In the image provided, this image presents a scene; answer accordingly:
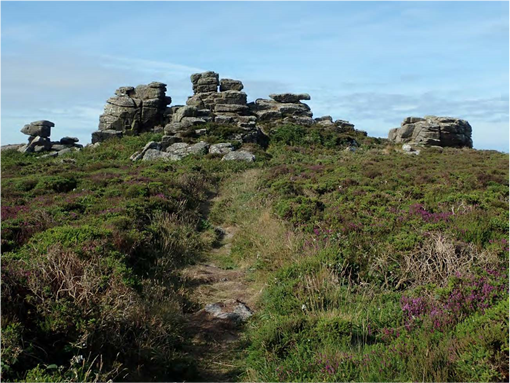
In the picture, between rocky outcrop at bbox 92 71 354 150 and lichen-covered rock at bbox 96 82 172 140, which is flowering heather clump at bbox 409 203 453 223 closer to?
rocky outcrop at bbox 92 71 354 150

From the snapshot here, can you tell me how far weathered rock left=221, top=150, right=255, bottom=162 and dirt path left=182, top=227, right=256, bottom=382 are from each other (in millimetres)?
18060

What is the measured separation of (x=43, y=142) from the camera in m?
44.6

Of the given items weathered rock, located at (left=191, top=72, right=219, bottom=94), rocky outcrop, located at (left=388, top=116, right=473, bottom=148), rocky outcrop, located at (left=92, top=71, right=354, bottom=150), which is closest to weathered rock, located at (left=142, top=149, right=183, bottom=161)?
rocky outcrop, located at (left=92, top=71, right=354, bottom=150)

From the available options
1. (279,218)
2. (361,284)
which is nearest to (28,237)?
(279,218)

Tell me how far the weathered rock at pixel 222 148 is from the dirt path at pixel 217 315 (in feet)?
68.9

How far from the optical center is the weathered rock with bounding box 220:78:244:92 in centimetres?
5260

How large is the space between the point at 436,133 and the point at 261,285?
3971cm

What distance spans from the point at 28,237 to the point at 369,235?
846cm

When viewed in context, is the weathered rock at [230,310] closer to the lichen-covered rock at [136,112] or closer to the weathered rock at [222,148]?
the weathered rock at [222,148]

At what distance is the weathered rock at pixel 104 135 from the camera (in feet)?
147

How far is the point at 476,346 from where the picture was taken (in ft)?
18.3

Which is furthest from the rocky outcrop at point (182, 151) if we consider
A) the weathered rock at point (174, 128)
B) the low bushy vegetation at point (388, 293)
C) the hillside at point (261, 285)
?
the low bushy vegetation at point (388, 293)

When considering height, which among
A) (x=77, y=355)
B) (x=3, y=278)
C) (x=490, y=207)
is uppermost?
(x=490, y=207)

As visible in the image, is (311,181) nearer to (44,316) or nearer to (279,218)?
(279,218)
